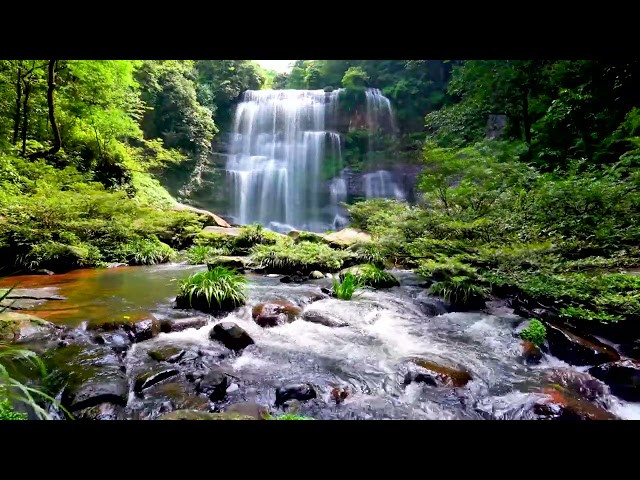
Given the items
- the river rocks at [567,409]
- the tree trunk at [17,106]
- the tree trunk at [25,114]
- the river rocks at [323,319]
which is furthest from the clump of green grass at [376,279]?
the tree trunk at [17,106]

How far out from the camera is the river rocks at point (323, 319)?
16.1 ft

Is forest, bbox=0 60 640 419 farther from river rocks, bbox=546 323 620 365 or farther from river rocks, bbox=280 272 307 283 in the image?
river rocks, bbox=280 272 307 283

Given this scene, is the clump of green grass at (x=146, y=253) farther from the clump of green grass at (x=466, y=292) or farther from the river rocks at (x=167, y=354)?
the clump of green grass at (x=466, y=292)

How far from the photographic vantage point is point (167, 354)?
3709mm

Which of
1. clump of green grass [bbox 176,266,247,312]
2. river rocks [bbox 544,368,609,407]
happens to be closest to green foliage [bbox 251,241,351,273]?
clump of green grass [bbox 176,266,247,312]

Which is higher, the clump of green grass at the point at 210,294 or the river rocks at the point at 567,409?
the clump of green grass at the point at 210,294

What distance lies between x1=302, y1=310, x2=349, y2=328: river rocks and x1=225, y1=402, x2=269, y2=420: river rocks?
202 cm

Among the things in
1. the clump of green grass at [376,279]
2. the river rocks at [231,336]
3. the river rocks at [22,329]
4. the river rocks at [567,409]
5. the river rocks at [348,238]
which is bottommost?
the river rocks at [567,409]

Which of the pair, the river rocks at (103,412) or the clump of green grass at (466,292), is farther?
the clump of green grass at (466,292)

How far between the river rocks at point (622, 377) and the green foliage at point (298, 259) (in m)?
5.35
